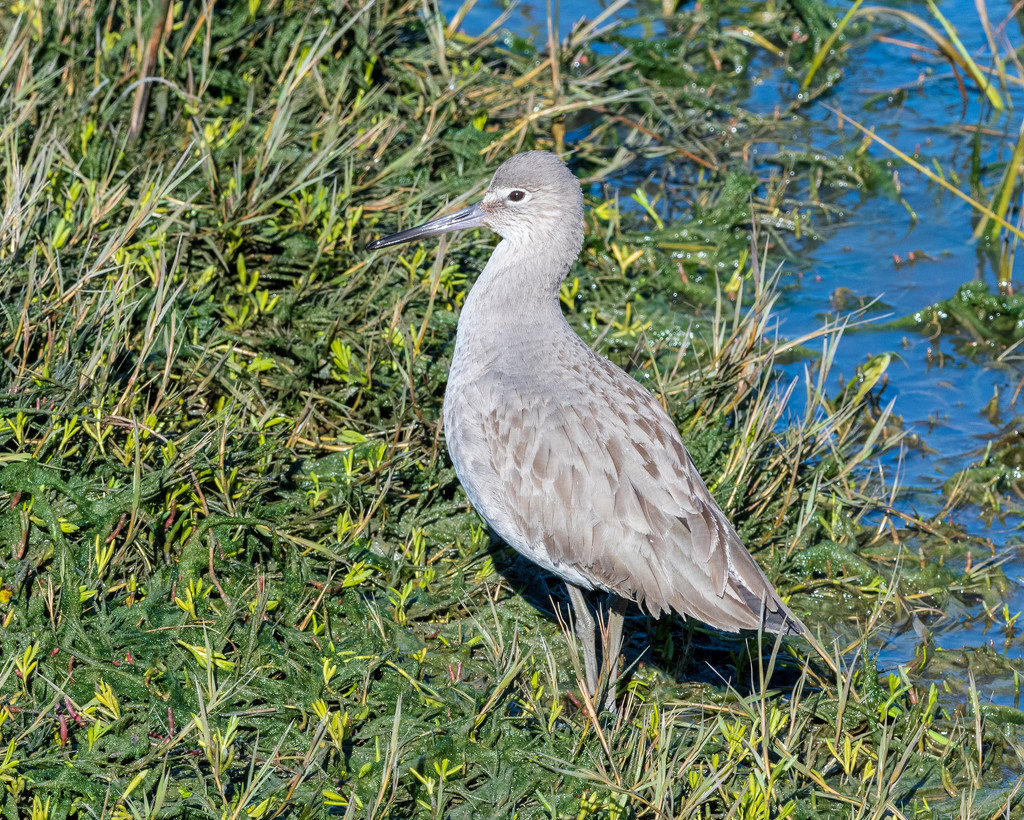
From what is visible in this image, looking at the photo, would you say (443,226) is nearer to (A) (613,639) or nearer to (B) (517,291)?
(B) (517,291)

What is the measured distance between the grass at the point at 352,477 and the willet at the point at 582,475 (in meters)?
0.30

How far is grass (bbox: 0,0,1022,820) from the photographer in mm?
3420

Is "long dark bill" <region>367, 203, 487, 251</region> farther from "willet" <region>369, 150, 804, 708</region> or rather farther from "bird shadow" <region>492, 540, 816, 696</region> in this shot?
"bird shadow" <region>492, 540, 816, 696</region>

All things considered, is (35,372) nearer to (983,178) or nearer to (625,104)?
(625,104)

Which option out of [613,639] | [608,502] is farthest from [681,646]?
[608,502]

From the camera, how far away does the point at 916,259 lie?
6.67 m

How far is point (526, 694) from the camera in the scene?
3744mm

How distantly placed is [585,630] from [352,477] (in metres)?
1.06

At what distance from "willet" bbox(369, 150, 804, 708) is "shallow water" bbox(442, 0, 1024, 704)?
1049mm

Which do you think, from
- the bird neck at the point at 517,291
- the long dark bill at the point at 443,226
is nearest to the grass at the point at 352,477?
the long dark bill at the point at 443,226

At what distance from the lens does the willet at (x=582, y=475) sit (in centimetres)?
384

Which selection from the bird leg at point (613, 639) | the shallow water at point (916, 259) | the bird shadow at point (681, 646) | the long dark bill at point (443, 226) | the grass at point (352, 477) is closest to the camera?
the grass at point (352, 477)

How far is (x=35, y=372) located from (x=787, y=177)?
4.55 meters

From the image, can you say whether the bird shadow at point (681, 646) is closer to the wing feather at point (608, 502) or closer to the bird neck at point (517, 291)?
the wing feather at point (608, 502)
